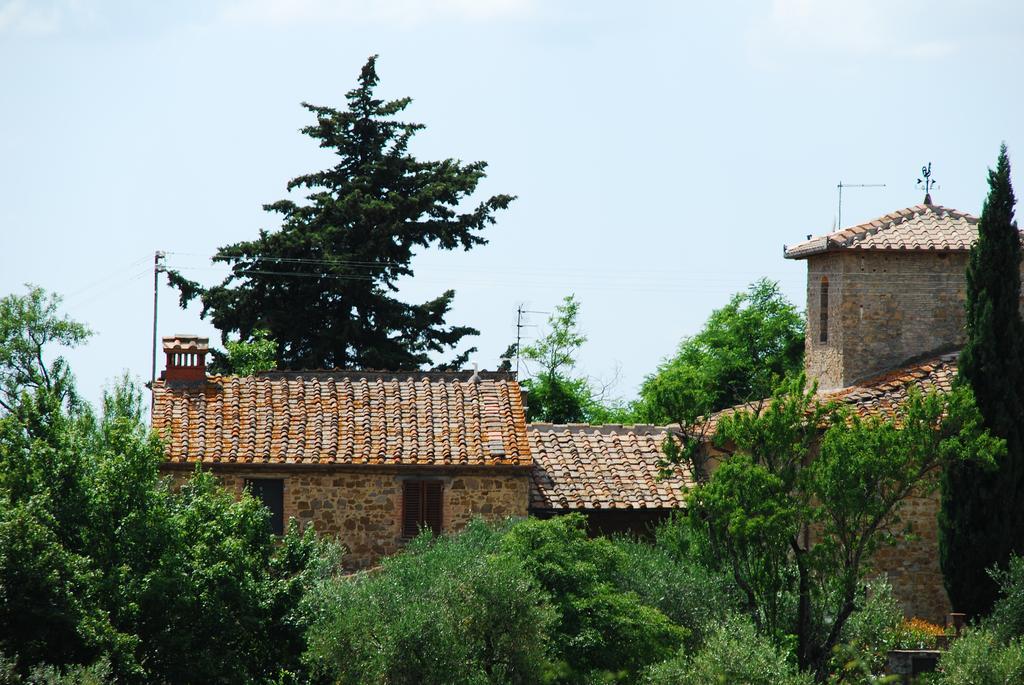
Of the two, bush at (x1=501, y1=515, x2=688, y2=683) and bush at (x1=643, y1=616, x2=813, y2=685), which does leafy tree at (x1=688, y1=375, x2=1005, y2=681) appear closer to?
bush at (x1=501, y1=515, x2=688, y2=683)

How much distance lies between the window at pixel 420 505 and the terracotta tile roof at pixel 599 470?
1.65 meters

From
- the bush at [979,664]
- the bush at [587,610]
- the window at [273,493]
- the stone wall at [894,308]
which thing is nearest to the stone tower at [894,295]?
the stone wall at [894,308]

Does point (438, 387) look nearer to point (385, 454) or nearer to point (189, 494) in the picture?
point (385, 454)

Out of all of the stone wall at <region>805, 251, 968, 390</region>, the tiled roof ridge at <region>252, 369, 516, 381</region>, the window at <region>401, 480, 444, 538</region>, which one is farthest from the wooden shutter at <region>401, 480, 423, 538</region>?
the stone wall at <region>805, 251, 968, 390</region>

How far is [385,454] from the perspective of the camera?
25.3 meters

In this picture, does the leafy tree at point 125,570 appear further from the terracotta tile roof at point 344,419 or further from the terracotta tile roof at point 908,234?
the terracotta tile roof at point 908,234

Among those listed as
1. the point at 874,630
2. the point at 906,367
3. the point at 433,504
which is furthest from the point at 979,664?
the point at 906,367

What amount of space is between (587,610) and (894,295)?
12.6 meters

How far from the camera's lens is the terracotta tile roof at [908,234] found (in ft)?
94.7

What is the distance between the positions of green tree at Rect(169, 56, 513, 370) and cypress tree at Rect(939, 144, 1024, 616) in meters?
17.7

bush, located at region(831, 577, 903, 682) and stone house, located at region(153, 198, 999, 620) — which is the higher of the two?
stone house, located at region(153, 198, 999, 620)

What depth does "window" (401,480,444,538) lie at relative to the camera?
82.8 ft

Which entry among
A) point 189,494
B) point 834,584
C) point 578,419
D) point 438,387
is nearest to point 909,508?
point 834,584

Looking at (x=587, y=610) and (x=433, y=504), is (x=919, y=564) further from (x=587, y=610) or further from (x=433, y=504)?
(x=587, y=610)
